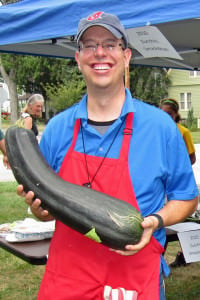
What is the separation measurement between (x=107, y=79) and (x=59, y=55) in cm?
474

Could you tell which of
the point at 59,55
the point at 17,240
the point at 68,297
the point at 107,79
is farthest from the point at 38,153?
the point at 59,55

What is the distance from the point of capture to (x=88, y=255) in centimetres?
201

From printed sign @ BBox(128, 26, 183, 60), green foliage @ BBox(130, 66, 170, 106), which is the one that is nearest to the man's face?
printed sign @ BBox(128, 26, 183, 60)

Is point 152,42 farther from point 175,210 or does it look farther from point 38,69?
point 38,69

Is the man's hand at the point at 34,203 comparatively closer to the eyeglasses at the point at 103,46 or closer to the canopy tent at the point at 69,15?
the eyeglasses at the point at 103,46

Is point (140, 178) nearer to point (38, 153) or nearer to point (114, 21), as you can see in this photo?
point (38, 153)

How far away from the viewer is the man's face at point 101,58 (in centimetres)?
204

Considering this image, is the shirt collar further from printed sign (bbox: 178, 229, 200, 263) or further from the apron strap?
printed sign (bbox: 178, 229, 200, 263)

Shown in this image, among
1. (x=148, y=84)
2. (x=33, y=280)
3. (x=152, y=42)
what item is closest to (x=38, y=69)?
(x=148, y=84)

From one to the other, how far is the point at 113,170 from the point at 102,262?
15.8 inches

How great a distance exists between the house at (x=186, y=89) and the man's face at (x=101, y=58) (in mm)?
36439

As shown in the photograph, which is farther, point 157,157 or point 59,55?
point 59,55

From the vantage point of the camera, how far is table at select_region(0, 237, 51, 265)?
2707 millimetres

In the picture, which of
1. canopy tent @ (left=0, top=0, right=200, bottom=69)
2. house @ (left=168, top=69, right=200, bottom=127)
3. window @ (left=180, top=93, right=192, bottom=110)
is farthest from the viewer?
window @ (left=180, top=93, right=192, bottom=110)
